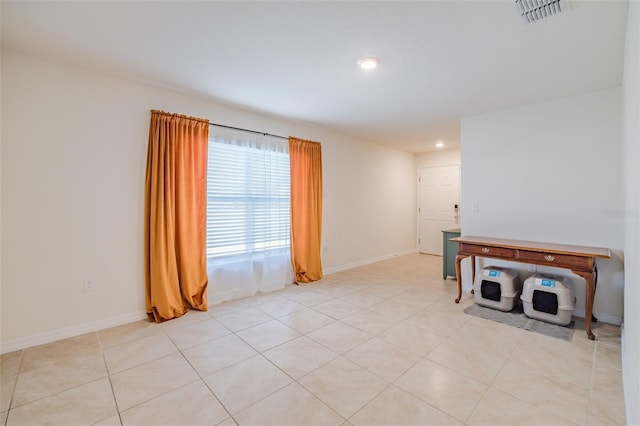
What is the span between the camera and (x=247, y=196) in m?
3.65

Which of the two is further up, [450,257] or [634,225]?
[634,225]

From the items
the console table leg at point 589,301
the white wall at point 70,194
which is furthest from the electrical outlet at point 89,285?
the console table leg at point 589,301

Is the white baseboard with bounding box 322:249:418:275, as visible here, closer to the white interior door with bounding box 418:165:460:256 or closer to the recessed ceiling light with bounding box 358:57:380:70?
the white interior door with bounding box 418:165:460:256

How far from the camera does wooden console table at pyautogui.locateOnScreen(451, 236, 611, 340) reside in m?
2.50

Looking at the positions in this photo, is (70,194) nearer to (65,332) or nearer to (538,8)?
(65,332)

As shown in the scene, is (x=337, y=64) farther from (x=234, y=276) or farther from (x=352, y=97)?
(x=234, y=276)

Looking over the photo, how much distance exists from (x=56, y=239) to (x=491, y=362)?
3.74m

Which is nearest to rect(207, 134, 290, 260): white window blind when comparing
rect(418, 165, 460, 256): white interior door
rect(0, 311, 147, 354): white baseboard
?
rect(0, 311, 147, 354): white baseboard

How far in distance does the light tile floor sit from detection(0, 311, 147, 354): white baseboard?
0.07 m

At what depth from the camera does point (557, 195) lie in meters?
3.17

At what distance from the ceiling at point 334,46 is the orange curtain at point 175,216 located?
0.49 meters

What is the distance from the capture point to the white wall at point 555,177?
286 centimetres

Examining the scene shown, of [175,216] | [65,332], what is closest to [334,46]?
[175,216]

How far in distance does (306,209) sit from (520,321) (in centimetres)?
290
